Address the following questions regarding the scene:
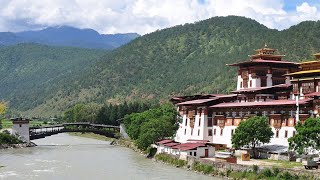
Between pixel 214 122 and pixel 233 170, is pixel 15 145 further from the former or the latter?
pixel 233 170

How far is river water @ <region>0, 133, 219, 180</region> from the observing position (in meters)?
63.2

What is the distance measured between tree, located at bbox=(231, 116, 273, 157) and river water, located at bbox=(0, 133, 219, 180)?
7.50 meters

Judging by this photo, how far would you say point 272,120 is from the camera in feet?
233

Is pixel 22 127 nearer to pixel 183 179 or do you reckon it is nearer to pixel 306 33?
pixel 183 179

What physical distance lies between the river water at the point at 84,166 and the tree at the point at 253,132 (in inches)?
295

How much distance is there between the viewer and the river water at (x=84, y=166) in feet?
207

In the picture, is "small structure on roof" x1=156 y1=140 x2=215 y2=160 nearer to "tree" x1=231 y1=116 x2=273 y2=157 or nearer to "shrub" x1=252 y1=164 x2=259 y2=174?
"tree" x1=231 y1=116 x2=273 y2=157

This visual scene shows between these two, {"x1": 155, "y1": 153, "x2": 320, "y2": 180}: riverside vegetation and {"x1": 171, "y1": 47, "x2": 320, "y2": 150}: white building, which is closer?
{"x1": 155, "y1": 153, "x2": 320, "y2": 180}: riverside vegetation

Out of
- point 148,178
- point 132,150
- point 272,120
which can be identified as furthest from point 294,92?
point 132,150

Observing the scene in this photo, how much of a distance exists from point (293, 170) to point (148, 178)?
1660 centimetres

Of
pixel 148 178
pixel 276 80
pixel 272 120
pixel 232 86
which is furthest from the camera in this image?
pixel 232 86

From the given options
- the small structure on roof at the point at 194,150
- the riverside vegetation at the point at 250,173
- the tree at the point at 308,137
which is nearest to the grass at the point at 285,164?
the tree at the point at 308,137

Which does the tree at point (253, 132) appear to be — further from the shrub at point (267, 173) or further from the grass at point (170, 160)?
the shrub at point (267, 173)

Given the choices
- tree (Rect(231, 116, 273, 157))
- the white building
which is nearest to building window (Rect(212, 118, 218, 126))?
the white building
